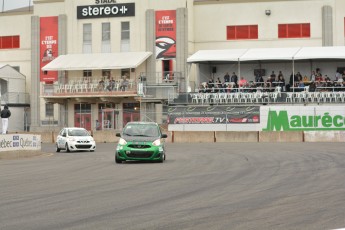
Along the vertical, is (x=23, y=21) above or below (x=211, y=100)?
above

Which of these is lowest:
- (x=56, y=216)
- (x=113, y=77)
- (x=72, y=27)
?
(x=56, y=216)

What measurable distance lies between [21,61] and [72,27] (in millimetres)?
7648

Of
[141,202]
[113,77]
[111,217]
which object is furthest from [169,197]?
[113,77]

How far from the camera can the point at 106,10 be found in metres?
69.6

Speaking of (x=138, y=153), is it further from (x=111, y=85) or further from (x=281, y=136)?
(x=111, y=85)

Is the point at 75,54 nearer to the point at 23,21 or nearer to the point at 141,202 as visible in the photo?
the point at 23,21

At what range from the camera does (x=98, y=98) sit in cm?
6669

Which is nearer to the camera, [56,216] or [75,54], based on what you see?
[56,216]

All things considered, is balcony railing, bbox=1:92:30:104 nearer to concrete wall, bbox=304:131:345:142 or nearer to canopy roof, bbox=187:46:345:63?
canopy roof, bbox=187:46:345:63

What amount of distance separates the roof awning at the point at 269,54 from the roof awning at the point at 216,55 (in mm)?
818

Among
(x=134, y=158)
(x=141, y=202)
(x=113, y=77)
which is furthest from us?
(x=113, y=77)

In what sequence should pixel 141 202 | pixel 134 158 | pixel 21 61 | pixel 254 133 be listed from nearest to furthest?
pixel 141 202, pixel 134 158, pixel 254 133, pixel 21 61

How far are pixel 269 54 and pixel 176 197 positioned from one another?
46.2 metres

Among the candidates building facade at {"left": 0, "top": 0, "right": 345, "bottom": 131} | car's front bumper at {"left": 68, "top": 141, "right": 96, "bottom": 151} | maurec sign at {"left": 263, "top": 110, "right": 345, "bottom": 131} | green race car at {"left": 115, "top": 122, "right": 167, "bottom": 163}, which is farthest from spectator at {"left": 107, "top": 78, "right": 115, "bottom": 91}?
green race car at {"left": 115, "top": 122, "right": 167, "bottom": 163}
